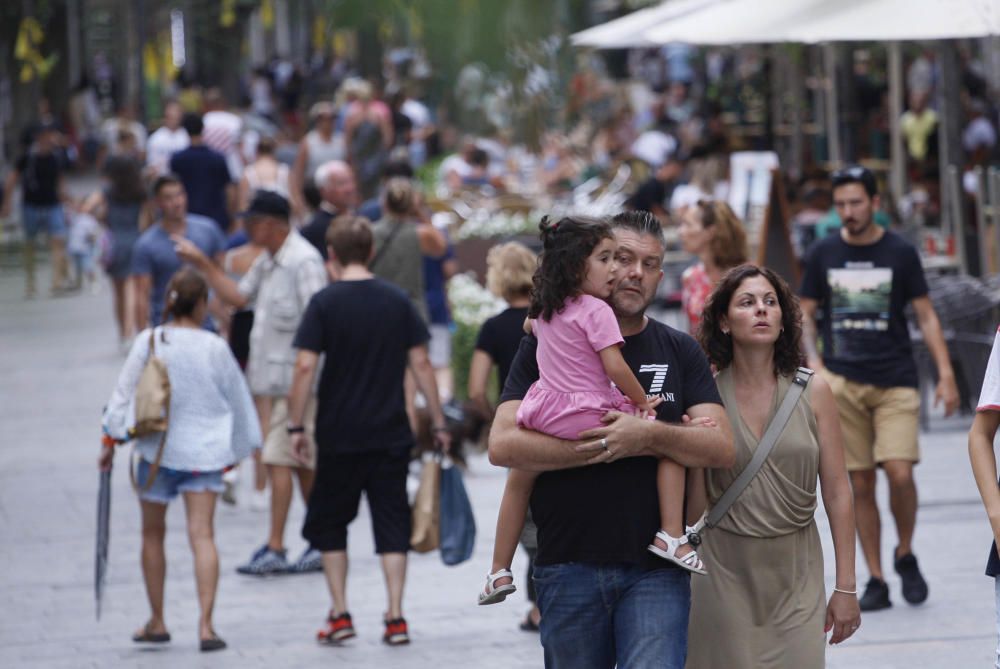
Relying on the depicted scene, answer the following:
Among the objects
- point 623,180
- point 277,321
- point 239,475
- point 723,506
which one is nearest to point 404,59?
point 723,506

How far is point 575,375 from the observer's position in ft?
14.0

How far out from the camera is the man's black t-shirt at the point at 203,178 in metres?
14.6

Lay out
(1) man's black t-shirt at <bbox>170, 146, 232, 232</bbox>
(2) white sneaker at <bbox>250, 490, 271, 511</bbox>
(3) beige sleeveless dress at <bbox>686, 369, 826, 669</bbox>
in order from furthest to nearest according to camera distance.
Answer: (1) man's black t-shirt at <bbox>170, 146, 232, 232</bbox>
(2) white sneaker at <bbox>250, 490, 271, 511</bbox>
(3) beige sleeveless dress at <bbox>686, 369, 826, 669</bbox>

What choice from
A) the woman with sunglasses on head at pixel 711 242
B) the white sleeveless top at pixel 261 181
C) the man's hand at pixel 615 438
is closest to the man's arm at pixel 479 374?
the woman with sunglasses on head at pixel 711 242

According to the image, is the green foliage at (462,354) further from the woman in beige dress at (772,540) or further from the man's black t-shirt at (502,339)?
the woman in beige dress at (772,540)

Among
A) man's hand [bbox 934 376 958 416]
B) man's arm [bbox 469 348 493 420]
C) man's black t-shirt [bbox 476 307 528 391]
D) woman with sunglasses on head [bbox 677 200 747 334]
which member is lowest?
man's hand [bbox 934 376 958 416]

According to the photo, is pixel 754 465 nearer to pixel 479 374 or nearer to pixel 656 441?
pixel 656 441

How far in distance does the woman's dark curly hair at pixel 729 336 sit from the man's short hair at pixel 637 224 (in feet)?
1.10

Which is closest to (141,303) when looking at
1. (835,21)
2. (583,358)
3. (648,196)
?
(648,196)

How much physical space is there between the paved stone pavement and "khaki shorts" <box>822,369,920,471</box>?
65 centimetres

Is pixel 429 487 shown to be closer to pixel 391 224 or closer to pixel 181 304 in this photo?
pixel 181 304

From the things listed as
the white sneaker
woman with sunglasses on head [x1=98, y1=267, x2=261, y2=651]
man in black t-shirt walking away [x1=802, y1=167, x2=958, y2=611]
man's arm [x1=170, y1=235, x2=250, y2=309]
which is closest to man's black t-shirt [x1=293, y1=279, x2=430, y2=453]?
woman with sunglasses on head [x1=98, y1=267, x2=261, y2=651]

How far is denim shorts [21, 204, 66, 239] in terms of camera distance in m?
21.5

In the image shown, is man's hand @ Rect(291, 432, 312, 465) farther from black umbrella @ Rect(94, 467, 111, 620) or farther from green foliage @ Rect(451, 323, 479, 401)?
green foliage @ Rect(451, 323, 479, 401)
